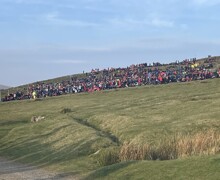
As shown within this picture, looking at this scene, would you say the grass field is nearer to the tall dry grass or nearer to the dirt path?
the tall dry grass

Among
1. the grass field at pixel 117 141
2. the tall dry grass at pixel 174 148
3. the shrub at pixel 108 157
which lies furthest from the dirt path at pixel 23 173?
the tall dry grass at pixel 174 148

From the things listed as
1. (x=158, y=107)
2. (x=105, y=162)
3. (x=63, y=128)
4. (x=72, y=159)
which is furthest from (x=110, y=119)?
(x=105, y=162)

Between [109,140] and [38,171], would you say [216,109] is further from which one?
[38,171]

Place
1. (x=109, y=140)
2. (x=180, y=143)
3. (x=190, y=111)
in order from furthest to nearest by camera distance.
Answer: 1. (x=190, y=111)
2. (x=109, y=140)
3. (x=180, y=143)

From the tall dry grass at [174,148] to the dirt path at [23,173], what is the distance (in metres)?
3.80

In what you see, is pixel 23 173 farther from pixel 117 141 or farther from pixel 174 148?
pixel 117 141

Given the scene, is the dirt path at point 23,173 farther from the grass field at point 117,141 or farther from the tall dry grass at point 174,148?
the tall dry grass at point 174,148

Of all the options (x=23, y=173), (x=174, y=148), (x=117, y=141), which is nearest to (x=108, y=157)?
(x=174, y=148)

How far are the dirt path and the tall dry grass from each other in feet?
12.5

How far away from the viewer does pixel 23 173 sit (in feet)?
77.7

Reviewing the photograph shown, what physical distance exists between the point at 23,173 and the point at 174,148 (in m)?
7.47

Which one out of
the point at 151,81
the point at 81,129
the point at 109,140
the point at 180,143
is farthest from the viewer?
the point at 151,81

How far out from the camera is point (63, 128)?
40281mm

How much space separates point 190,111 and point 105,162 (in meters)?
18.4
